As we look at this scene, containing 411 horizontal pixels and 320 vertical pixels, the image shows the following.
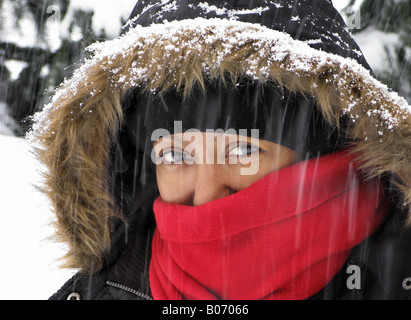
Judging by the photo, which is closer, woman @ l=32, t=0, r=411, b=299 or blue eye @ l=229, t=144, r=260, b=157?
woman @ l=32, t=0, r=411, b=299

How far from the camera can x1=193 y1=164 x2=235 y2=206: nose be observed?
138 cm

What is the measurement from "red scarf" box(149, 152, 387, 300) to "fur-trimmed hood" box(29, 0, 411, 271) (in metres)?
0.11

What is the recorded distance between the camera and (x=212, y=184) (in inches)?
54.5

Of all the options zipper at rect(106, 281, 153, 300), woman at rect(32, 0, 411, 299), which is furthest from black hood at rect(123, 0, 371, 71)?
zipper at rect(106, 281, 153, 300)

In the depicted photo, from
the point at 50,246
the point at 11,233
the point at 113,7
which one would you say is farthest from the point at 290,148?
the point at 113,7

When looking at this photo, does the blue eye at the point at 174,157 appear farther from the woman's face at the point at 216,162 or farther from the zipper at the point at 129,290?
the zipper at the point at 129,290

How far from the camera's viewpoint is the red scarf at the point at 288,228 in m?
1.28

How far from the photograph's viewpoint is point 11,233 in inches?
114

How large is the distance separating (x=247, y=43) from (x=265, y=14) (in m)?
0.16

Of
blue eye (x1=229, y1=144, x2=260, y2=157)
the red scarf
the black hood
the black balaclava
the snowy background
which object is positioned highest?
the black hood

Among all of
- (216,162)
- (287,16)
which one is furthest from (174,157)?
(287,16)

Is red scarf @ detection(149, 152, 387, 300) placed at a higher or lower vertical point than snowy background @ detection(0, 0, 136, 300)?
higher

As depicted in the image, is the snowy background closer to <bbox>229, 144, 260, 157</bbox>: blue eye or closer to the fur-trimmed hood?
the fur-trimmed hood
